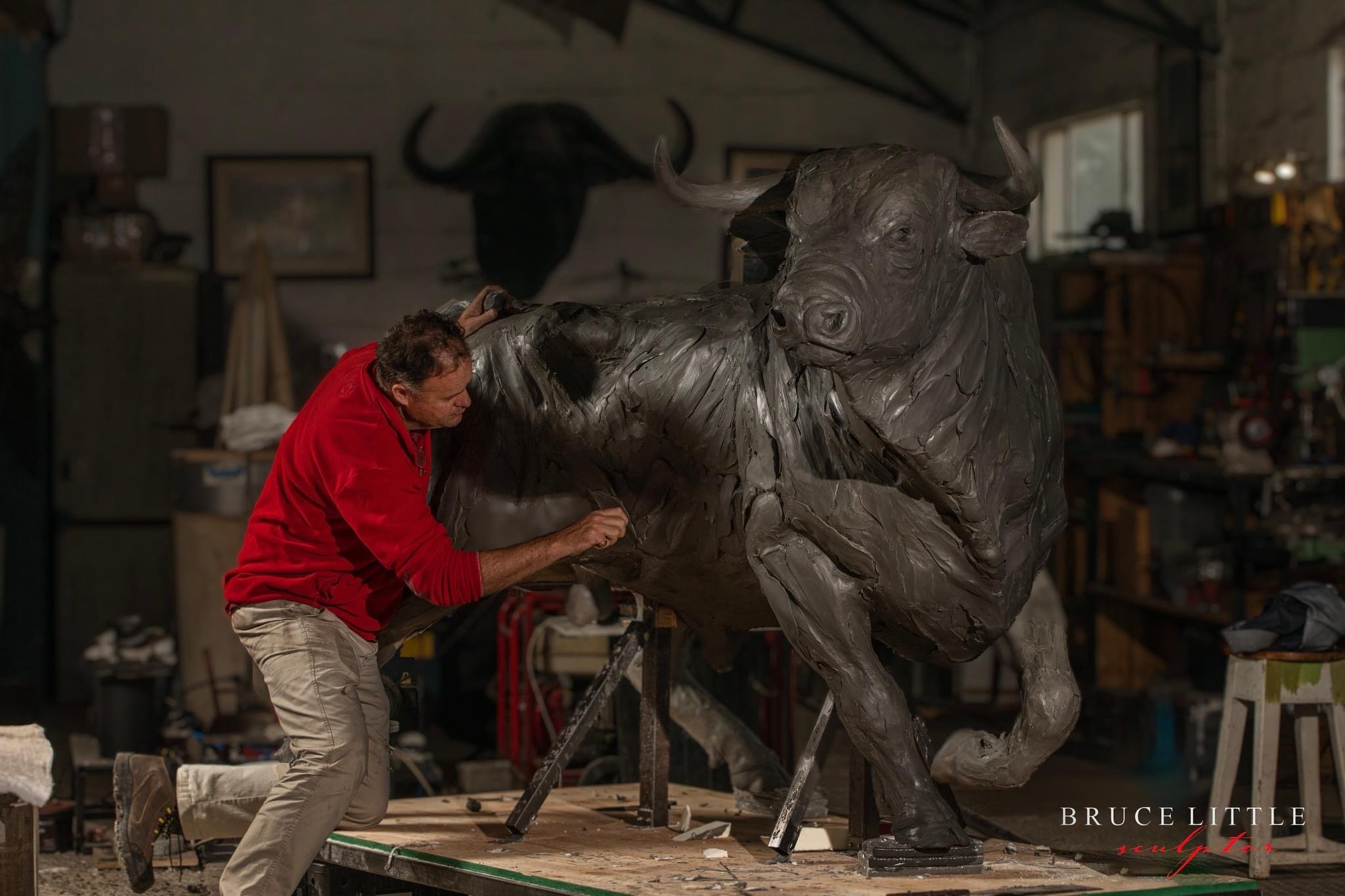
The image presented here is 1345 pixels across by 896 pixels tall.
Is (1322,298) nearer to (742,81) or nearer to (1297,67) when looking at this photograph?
(1297,67)

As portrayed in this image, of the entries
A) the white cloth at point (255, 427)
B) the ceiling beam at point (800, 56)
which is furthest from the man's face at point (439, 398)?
the ceiling beam at point (800, 56)

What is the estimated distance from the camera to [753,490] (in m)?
3.94

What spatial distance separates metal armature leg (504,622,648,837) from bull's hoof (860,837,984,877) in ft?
3.48

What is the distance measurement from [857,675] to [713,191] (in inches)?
44.8

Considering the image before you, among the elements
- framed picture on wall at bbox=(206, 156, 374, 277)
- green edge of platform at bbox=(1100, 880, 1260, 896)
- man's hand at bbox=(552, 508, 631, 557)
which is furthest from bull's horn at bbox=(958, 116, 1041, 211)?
framed picture on wall at bbox=(206, 156, 374, 277)

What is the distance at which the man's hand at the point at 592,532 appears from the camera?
12.7ft

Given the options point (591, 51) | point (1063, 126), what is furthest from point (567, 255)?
point (1063, 126)

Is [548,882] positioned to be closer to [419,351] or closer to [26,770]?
[419,351]

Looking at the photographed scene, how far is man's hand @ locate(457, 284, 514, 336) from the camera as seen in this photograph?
14.5 feet

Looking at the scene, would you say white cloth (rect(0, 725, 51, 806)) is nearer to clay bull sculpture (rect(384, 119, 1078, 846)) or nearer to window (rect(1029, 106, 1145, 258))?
clay bull sculpture (rect(384, 119, 1078, 846))

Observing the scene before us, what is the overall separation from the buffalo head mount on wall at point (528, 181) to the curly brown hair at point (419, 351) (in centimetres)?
673

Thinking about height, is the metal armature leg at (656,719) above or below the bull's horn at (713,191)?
below

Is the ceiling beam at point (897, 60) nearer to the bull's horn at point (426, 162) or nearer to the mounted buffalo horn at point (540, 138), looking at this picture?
the mounted buffalo horn at point (540, 138)

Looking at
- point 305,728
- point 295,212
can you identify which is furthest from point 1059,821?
point 295,212
